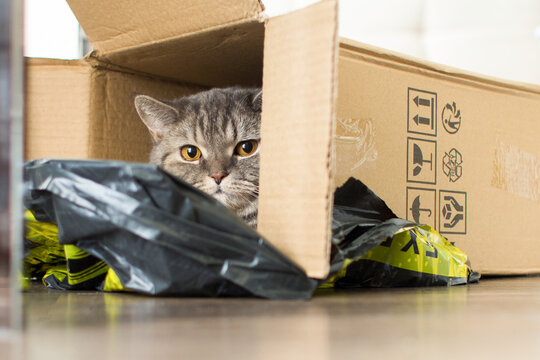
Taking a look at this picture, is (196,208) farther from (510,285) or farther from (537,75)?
(537,75)

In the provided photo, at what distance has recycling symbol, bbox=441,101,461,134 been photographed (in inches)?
50.1

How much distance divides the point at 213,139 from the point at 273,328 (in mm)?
786

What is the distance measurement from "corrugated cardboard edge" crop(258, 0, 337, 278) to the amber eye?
0.47 metres

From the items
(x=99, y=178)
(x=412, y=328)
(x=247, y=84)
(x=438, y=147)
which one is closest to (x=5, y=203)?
(x=99, y=178)

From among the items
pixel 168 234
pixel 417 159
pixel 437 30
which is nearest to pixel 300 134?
pixel 168 234

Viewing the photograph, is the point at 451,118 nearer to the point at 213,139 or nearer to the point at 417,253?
the point at 417,253

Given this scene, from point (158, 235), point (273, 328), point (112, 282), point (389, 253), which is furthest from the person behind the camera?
point (389, 253)

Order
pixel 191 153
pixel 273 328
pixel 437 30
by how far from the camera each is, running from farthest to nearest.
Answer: pixel 437 30, pixel 191 153, pixel 273 328

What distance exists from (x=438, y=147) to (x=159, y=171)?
0.77m

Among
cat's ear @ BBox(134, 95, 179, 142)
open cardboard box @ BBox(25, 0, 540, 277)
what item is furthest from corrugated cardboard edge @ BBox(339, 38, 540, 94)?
cat's ear @ BBox(134, 95, 179, 142)

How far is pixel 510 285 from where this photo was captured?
3.93 feet

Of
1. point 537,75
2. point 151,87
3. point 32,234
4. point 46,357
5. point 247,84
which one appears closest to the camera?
point 46,357

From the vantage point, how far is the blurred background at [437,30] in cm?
224

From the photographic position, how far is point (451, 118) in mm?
1285
